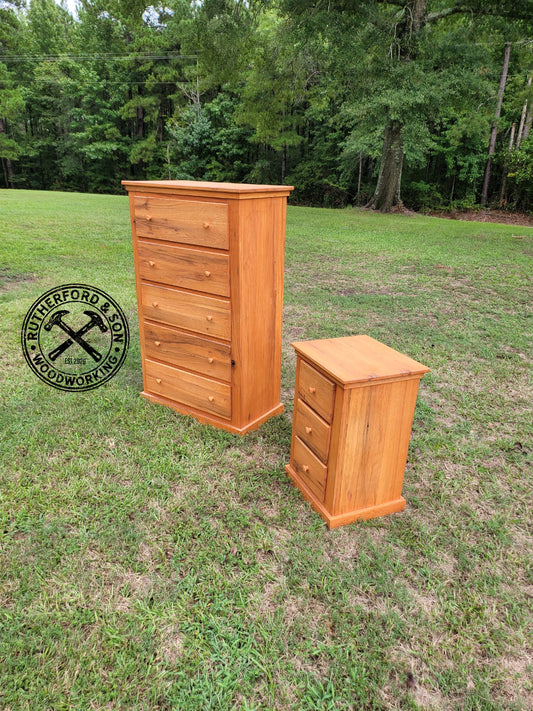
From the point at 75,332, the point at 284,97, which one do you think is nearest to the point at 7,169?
the point at 284,97

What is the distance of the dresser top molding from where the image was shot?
238 centimetres

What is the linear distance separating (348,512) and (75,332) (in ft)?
10.9

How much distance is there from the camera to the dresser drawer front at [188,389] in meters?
2.86

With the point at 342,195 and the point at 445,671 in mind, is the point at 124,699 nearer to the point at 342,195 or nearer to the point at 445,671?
the point at 445,671

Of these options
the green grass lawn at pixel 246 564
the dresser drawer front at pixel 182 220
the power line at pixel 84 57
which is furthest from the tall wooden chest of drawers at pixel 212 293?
the power line at pixel 84 57

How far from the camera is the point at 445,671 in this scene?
1531mm

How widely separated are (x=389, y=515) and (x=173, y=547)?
42.1 inches

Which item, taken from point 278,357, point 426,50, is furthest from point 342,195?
point 278,357

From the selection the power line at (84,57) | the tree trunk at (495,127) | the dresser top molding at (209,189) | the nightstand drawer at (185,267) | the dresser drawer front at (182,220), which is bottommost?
the nightstand drawer at (185,267)

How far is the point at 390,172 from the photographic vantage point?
15.3 metres

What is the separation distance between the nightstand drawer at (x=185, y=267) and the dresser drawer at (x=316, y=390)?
2.34ft

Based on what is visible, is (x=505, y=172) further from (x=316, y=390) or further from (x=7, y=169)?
(x=7, y=169)

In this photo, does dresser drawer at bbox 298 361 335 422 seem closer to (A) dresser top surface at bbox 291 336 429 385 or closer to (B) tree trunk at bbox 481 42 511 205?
(A) dresser top surface at bbox 291 336 429 385

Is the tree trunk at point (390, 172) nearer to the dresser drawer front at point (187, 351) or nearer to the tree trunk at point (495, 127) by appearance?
the tree trunk at point (495, 127)
